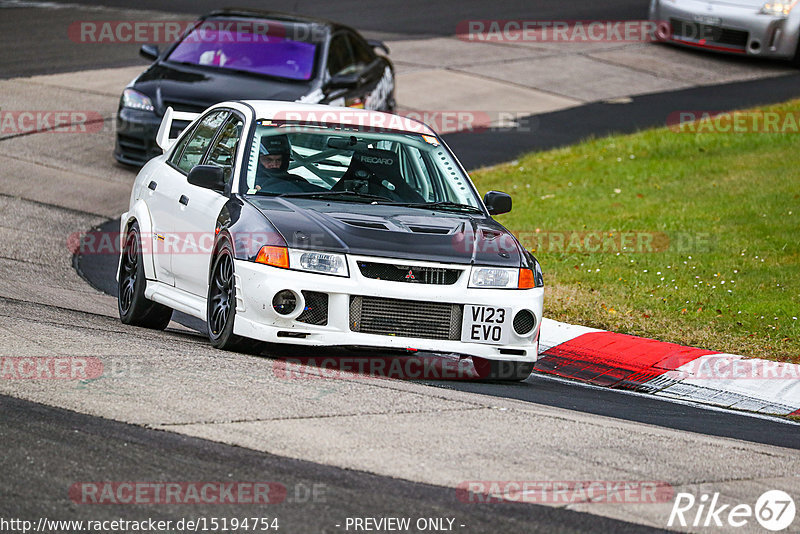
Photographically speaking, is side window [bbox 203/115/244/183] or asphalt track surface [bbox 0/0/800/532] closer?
asphalt track surface [bbox 0/0/800/532]

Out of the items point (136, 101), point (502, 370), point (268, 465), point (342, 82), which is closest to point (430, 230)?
point (502, 370)

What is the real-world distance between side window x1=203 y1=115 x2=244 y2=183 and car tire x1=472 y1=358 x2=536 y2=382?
198 centimetres

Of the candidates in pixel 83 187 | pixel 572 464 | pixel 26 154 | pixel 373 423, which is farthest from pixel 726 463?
pixel 26 154

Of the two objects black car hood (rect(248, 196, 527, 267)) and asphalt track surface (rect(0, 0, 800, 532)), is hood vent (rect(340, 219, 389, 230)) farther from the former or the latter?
asphalt track surface (rect(0, 0, 800, 532))

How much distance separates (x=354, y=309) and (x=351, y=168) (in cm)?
149

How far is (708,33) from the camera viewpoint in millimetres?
23500

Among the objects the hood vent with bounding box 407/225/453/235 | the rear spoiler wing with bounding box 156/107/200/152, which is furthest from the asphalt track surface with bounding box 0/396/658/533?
the rear spoiler wing with bounding box 156/107/200/152

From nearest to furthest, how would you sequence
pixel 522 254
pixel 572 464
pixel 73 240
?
pixel 572 464, pixel 522 254, pixel 73 240

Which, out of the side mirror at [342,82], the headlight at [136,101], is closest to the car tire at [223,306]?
the headlight at [136,101]

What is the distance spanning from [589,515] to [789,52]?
769 inches

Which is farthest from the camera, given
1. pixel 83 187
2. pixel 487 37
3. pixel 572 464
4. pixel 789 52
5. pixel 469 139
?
pixel 487 37

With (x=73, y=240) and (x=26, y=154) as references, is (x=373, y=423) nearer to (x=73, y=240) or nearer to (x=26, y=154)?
(x=73, y=240)

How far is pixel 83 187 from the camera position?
1395cm

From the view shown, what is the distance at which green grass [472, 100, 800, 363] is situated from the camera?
996 centimetres
